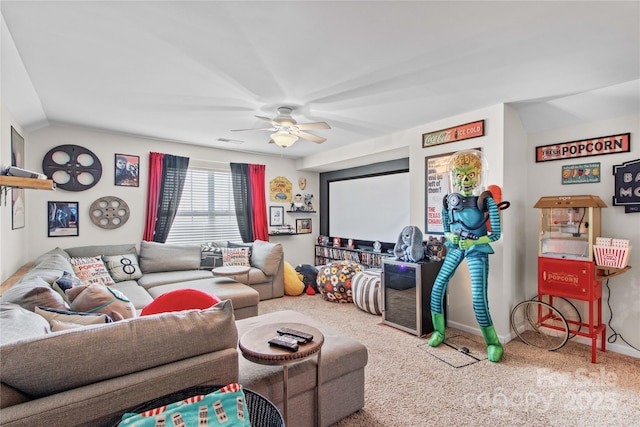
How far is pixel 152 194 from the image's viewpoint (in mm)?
4355

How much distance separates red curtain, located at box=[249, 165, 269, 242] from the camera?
17.4 ft

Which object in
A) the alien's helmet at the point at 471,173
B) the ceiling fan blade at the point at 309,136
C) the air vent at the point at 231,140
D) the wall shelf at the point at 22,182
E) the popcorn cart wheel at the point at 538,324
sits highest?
the air vent at the point at 231,140

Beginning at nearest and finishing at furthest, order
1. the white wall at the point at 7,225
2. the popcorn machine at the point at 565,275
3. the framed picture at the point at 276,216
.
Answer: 1. the white wall at the point at 7,225
2. the popcorn machine at the point at 565,275
3. the framed picture at the point at 276,216

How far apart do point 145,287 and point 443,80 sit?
3.77 metres

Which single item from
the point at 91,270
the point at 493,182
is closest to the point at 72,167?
the point at 91,270

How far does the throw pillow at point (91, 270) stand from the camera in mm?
3359

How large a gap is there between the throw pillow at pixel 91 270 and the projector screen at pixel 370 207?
11.8 ft

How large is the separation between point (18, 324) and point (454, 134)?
364 centimetres

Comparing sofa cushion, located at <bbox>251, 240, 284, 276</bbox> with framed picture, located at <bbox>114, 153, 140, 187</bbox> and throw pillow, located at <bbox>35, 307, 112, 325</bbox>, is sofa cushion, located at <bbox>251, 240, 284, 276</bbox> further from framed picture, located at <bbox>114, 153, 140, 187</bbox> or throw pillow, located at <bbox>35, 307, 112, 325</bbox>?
throw pillow, located at <bbox>35, 307, 112, 325</bbox>

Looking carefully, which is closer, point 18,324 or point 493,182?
point 18,324

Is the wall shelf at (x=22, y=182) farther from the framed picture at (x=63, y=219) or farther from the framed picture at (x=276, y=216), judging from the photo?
the framed picture at (x=276, y=216)

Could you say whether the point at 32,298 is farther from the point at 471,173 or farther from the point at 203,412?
the point at 471,173

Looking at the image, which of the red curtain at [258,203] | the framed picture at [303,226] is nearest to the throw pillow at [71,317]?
the red curtain at [258,203]

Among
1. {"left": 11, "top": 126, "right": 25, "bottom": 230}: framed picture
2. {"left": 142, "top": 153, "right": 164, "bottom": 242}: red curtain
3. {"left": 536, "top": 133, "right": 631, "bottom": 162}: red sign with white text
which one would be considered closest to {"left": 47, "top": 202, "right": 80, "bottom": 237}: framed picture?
{"left": 11, "top": 126, "right": 25, "bottom": 230}: framed picture
